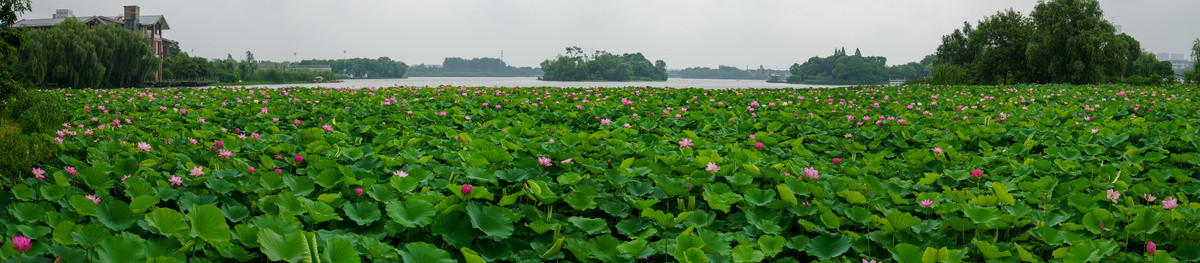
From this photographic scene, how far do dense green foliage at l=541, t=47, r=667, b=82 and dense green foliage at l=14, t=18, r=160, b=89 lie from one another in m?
66.3

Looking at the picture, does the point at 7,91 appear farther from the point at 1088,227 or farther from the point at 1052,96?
the point at 1052,96

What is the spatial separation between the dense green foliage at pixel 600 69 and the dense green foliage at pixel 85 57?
6626 centimetres

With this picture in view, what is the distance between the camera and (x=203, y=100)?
27.3ft

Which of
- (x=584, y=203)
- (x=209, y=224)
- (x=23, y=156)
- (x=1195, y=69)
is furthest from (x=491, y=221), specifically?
(x=1195, y=69)

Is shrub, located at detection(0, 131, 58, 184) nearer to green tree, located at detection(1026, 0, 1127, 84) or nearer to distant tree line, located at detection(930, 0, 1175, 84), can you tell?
distant tree line, located at detection(930, 0, 1175, 84)

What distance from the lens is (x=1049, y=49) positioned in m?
31.3

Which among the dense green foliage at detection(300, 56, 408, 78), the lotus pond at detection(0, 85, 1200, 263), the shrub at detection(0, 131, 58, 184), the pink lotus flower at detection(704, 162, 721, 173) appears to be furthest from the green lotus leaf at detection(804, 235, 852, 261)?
the dense green foliage at detection(300, 56, 408, 78)

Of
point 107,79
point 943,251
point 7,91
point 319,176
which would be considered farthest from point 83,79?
point 943,251

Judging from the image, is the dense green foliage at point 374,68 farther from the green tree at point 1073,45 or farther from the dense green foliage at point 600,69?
the green tree at point 1073,45

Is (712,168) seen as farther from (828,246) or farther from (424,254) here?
(424,254)

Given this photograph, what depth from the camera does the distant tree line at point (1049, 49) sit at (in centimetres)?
3009

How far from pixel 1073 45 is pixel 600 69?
76.4 meters

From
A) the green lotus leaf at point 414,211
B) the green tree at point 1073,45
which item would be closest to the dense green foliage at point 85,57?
the green lotus leaf at point 414,211

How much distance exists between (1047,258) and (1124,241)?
1.27ft
